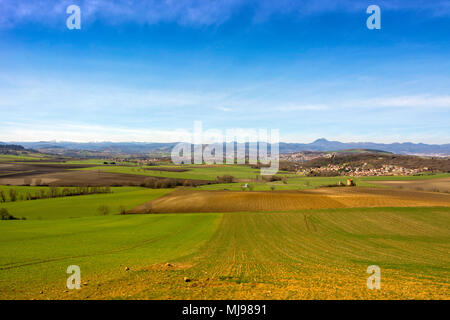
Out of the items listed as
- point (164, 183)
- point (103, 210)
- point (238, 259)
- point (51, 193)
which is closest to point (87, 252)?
point (238, 259)

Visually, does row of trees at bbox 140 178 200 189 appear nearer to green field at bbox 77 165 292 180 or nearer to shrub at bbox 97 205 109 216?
green field at bbox 77 165 292 180

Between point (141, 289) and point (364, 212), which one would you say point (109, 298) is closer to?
point (141, 289)

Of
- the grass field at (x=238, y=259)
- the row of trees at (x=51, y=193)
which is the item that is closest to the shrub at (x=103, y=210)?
the grass field at (x=238, y=259)

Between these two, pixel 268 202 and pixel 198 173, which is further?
pixel 198 173

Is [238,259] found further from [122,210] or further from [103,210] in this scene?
[103,210]
